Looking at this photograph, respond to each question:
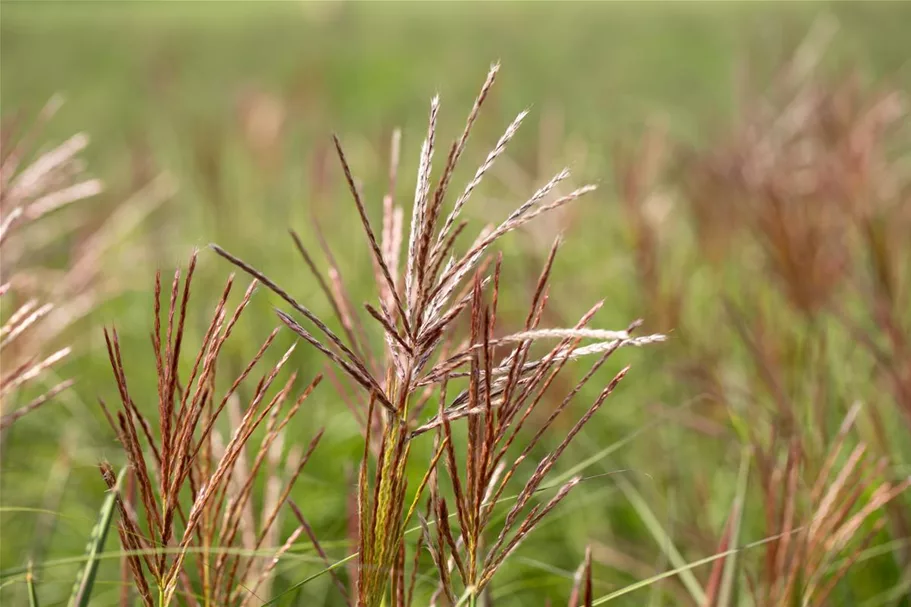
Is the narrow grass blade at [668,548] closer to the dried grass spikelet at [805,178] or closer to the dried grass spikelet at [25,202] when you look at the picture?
the dried grass spikelet at [25,202]

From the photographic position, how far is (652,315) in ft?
8.29

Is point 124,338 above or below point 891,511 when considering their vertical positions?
above

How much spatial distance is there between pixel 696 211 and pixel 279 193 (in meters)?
2.66

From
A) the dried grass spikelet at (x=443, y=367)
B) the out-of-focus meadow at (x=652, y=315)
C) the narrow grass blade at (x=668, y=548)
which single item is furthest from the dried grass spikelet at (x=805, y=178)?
the dried grass spikelet at (x=443, y=367)

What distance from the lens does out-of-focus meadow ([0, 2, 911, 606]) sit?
5.25ft

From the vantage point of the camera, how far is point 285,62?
32.2 feet

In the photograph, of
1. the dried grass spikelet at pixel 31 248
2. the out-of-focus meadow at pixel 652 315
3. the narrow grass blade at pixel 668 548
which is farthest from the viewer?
the out-of-focus meadow at pixel 652 315

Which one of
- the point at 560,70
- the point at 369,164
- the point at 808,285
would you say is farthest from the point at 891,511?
the point at 560,70

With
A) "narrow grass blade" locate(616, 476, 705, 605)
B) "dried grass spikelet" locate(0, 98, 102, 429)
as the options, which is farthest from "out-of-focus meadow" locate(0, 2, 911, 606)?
"dried grass spikelet" locate(0, 98, 102, 429)

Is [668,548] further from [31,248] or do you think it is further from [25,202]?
[31,248]

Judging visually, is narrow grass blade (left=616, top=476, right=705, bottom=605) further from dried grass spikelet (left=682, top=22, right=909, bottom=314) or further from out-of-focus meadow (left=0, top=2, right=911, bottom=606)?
dried grass spikelet (left=682, top=22, right=909, bottom=314)

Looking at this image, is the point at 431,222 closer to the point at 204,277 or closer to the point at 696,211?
the point at 696,211

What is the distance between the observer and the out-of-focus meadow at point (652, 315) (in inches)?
63.0

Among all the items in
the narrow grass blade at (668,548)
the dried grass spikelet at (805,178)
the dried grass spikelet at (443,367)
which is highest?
the dried grass spikelet at (805,178)
